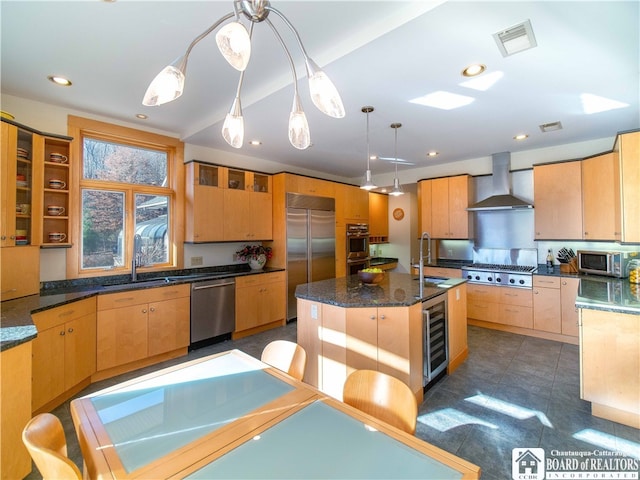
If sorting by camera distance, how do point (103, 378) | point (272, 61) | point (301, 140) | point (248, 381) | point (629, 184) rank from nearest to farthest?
point (301, 140) < point (248, 381) < point (272, 61) < point (629, 184) < point (103, 378)

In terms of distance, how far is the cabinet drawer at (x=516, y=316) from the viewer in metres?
4.10

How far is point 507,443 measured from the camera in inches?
79.7

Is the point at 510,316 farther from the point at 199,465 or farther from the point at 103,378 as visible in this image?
the point at 103,378

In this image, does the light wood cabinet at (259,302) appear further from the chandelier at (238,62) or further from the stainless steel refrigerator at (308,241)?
the chandelier at (238,62)

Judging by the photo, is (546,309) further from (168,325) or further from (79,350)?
(79,350)

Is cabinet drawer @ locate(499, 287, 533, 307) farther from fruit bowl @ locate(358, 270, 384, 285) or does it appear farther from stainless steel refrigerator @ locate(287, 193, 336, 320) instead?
stainless steel refrigerator @ locate(287, 193, 336, 320)

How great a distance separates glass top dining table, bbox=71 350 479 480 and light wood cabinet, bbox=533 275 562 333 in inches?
157

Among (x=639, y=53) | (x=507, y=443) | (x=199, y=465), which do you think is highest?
(x=639, y=53)

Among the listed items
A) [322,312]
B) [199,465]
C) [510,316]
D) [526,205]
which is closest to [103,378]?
[322,312]

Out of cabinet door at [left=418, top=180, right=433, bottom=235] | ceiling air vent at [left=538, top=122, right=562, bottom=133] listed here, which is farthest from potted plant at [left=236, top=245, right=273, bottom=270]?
ceiling air vent at [left=538, top=122, right=562, bottom=133]

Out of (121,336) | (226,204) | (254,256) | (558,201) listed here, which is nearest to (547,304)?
(558,201)

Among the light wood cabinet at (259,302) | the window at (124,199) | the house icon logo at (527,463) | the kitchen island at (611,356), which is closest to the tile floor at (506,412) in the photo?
the house icon logo at (527,463)

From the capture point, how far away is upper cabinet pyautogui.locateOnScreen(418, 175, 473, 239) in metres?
4.96

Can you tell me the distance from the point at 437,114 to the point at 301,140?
8.04 feet
